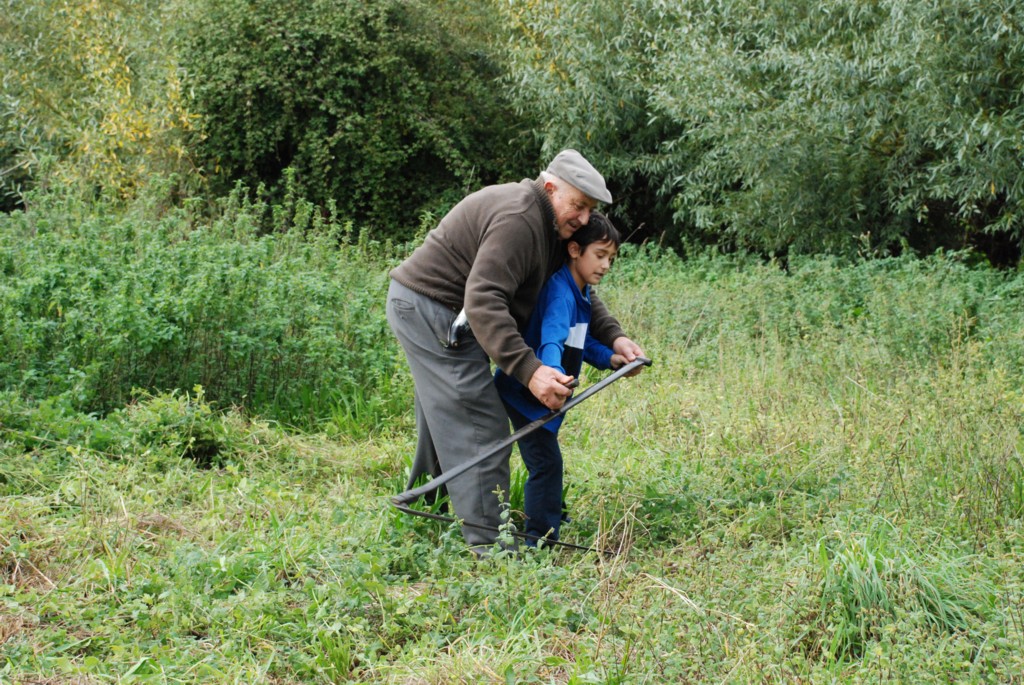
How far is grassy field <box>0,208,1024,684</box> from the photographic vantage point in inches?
139

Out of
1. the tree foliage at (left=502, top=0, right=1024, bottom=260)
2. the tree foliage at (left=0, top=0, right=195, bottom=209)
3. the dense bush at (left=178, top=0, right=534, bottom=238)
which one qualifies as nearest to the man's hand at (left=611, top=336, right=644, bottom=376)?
the tree foliage at (left=502, top=0, right=1024, bottom=260)

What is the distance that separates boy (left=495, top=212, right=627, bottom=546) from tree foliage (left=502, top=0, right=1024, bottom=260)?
20.5 feet

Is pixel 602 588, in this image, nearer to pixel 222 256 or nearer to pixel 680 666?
pixel 680 666

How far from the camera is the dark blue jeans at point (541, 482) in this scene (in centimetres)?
453

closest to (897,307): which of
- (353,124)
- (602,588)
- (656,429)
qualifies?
(656,429)

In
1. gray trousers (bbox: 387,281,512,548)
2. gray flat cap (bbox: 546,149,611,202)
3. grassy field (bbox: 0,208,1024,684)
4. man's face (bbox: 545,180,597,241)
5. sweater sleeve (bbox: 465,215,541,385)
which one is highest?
gray flat cap (bbox: 546,149,611,202)

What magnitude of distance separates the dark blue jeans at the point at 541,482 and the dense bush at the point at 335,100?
998cm

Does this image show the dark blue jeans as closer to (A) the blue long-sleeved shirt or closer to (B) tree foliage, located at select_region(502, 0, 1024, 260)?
(A) the blue long-sleeved shirt

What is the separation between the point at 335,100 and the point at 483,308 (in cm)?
1111

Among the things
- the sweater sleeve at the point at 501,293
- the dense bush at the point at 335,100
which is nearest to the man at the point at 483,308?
the sweater sleeve at the point at 501,293

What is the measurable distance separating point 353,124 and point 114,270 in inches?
313

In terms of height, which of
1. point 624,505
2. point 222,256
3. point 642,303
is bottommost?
point 642,303

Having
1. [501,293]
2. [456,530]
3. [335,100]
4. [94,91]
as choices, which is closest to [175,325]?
[456,530]

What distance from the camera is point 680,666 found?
3213 mm
